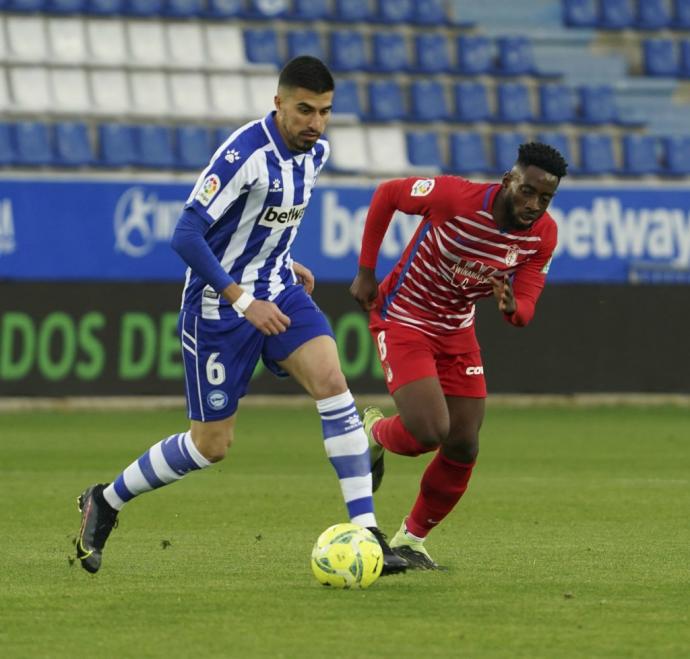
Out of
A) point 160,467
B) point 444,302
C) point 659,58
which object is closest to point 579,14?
point 659,58

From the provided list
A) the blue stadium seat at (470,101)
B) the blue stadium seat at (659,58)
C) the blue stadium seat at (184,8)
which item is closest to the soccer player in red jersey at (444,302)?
the blue stadium seat at (184,8)

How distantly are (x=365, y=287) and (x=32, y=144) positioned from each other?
13009 millimetres

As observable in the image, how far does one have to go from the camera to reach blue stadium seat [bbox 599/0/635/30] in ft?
85.6

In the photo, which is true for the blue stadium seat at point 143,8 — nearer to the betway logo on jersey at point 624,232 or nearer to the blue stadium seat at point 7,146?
the blue stadium seat at point 7,146

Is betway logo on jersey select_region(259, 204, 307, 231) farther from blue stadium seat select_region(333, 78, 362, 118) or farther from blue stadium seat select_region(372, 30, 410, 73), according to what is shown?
blue stadium seat select_region(372, 30, 410, 73)

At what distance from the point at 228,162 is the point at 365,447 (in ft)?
4.32

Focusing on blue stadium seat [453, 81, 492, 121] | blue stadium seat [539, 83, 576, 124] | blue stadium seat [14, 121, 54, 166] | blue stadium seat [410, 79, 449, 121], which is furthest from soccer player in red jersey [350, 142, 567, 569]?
blue stadium seat [539, 83, 576, 124]

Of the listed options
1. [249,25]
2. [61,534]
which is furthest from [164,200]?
[61,534]

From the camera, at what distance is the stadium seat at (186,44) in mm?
22516

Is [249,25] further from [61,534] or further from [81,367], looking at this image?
[61,534]

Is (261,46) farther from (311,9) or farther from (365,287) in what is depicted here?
(365,287)

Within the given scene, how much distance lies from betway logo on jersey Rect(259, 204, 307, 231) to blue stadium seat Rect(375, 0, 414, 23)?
1718 centimetres

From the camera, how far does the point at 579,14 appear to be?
85.2ft

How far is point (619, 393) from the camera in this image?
19.7 metres
